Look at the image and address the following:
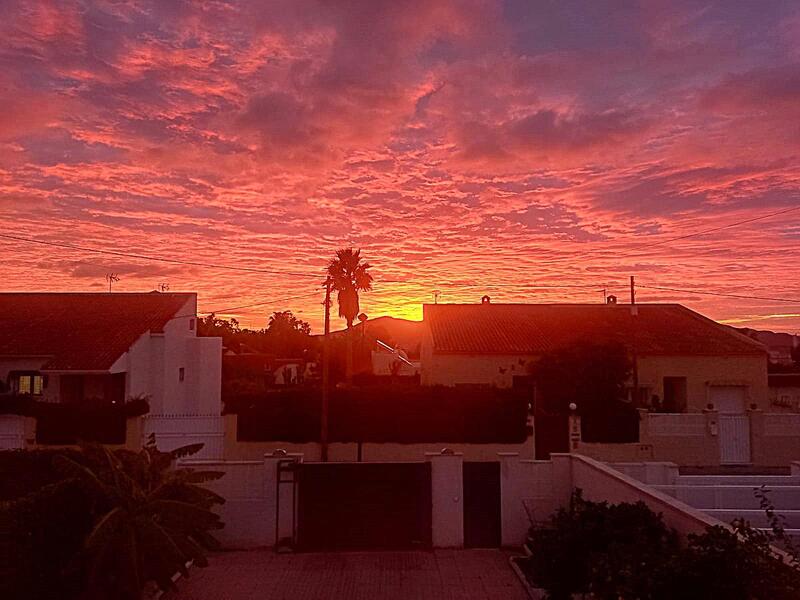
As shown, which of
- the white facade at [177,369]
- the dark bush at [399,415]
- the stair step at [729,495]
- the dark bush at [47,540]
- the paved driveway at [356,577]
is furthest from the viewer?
the white facade at [177,369]

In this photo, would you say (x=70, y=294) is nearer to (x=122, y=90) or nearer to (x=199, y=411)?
(x=199, y=411)

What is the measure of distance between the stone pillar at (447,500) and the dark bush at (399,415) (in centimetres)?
667

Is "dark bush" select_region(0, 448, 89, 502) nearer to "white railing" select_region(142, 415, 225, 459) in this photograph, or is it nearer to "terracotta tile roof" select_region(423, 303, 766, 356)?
"white railing" select_region(142, 415, 225, 459)

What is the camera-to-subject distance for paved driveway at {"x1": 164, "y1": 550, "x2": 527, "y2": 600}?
37.9 ft

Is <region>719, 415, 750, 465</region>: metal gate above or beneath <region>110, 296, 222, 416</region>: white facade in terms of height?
beneath

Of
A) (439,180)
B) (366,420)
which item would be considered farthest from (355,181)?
(366,420)

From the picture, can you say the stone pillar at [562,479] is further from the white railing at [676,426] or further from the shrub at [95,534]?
the white railing at [676,426]

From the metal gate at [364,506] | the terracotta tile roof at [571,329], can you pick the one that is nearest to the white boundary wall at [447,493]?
the metal gate at [364,506]

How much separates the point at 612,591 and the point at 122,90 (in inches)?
521

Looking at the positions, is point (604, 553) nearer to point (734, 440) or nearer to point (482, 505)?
point (482, 505)

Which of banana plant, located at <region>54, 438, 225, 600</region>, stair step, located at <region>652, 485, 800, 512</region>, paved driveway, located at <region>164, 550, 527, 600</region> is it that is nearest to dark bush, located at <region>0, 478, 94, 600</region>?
banana plant, located at <region>54, 438, 225, 600</region>

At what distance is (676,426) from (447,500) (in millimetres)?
10915

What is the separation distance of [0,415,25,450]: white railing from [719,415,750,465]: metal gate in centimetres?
2130

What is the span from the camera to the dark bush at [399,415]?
69.3 ft
